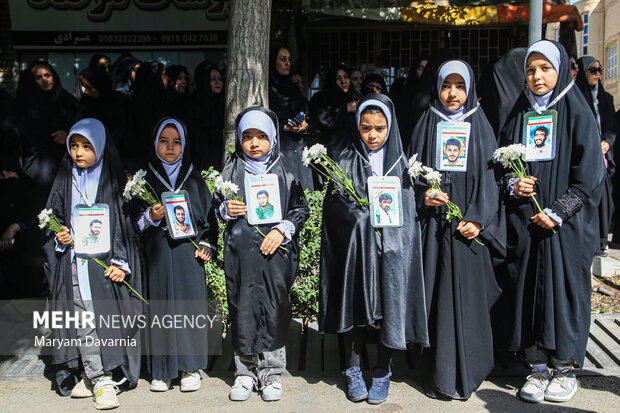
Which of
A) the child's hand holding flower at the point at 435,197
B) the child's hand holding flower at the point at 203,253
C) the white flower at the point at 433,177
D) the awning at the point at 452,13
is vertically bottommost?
the child's hand holding flower at the point at 203,253

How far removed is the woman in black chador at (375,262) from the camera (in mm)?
3475

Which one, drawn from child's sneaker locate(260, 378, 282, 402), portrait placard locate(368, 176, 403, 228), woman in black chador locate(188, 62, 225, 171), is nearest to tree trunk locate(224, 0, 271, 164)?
woman in black chador locate(188, 62, 225, 171)

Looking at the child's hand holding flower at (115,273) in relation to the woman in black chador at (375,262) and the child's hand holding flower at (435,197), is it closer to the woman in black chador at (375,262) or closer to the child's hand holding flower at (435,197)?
the woman in black chador at (375,262)

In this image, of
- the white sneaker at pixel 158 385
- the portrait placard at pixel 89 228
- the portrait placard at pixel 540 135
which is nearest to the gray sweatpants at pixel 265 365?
the white sneaker at pixel 158 385

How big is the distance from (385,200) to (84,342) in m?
2.20

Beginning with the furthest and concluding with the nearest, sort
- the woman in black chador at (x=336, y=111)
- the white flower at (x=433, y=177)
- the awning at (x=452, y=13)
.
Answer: the awning at (x=452, y=13), the woman in black chador at (x=336, y=111), the white flower at (x=433, y=177)

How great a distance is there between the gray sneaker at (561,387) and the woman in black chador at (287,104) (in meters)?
3.36

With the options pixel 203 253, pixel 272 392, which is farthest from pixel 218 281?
pixel 272 392

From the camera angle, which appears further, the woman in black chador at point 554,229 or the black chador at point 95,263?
the black chador at point 95,263

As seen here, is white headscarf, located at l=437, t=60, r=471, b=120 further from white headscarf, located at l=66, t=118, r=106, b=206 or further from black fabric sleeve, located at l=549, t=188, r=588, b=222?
white headscarf, located at l=66, t=118, r=106, b=206

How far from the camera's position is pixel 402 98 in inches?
265

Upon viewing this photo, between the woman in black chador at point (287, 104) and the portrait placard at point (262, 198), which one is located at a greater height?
the woman in black chador at point (287, 104)

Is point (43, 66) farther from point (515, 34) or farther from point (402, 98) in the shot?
point (515, 34)

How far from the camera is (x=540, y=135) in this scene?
11.6ft
